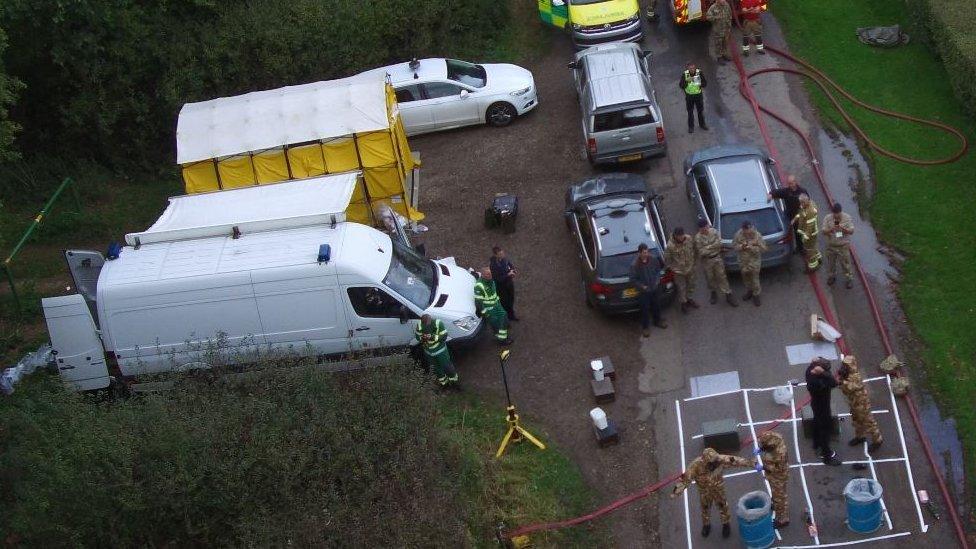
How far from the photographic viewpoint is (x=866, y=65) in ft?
73.6

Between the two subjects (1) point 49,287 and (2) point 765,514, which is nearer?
(2) point 765,514

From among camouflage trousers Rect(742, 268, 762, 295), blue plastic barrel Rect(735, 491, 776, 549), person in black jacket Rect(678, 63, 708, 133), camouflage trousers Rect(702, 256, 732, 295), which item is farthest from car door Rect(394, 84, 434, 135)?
blue plastic barrel Rect(735, 491, 776, 549)

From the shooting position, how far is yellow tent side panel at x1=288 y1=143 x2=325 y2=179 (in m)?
19.1

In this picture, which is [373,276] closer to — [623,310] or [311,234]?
[311,234]

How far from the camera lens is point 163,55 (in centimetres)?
2230

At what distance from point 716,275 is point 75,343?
10.1m

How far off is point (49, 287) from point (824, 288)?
1392cm

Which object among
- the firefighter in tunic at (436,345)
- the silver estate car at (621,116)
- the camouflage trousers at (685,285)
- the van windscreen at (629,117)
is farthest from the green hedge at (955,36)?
the firefighter in tunic at (436,345)

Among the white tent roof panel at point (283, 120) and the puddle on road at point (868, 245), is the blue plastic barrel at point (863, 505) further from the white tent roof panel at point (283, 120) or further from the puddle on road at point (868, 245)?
the white tent roof panel at point (283, 120)

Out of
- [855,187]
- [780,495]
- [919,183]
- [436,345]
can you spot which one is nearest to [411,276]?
[436,345]

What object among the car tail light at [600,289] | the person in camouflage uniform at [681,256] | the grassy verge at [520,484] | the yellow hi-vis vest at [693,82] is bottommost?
the grassy verge at [520,484]

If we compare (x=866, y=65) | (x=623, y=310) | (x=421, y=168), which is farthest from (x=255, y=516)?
(x=866, y=65)

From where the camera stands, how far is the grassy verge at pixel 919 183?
49.0 ft

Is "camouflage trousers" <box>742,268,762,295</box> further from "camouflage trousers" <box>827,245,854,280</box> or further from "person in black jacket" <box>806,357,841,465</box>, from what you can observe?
"person in black jacket" <box>806,357,841,465</box>
